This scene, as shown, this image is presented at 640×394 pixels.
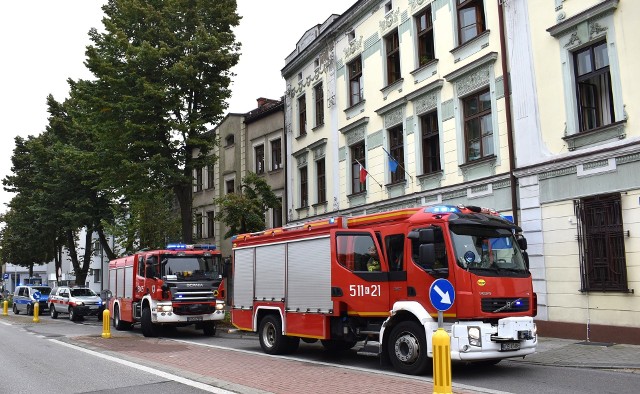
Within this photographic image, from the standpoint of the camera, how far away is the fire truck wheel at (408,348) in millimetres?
9711

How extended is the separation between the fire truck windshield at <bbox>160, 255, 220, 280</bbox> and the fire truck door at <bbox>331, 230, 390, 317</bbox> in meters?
8.37

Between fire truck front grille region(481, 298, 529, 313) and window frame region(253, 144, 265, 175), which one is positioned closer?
fire truck front grille region(481, 298, 529, 313)

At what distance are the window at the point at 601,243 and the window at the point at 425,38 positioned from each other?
7.78 meters

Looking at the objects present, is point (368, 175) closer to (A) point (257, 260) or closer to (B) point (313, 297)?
(A) point (257, 260)

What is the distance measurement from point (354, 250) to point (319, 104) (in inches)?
612

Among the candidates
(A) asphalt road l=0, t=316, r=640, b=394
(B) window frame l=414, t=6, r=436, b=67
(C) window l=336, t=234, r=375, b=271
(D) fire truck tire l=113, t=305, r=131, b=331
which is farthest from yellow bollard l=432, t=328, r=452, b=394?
(D) fire truck tire l=113, t=305, r=131, b=331

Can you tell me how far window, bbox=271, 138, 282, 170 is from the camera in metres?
30.0

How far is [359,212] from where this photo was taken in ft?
73.5

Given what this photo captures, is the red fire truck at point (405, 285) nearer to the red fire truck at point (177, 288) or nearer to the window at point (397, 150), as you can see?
the red fire truck at point (177, 288)

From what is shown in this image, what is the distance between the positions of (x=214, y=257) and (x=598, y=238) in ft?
38.5

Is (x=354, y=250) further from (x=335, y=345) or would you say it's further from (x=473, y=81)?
(x=473, y=81)

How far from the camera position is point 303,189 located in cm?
2755

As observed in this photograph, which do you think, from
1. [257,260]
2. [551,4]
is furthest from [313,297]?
[551,4]

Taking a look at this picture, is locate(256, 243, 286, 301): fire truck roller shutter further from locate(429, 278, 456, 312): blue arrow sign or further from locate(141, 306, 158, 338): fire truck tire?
locate(141, 306, 158, 338): fire truck tire
